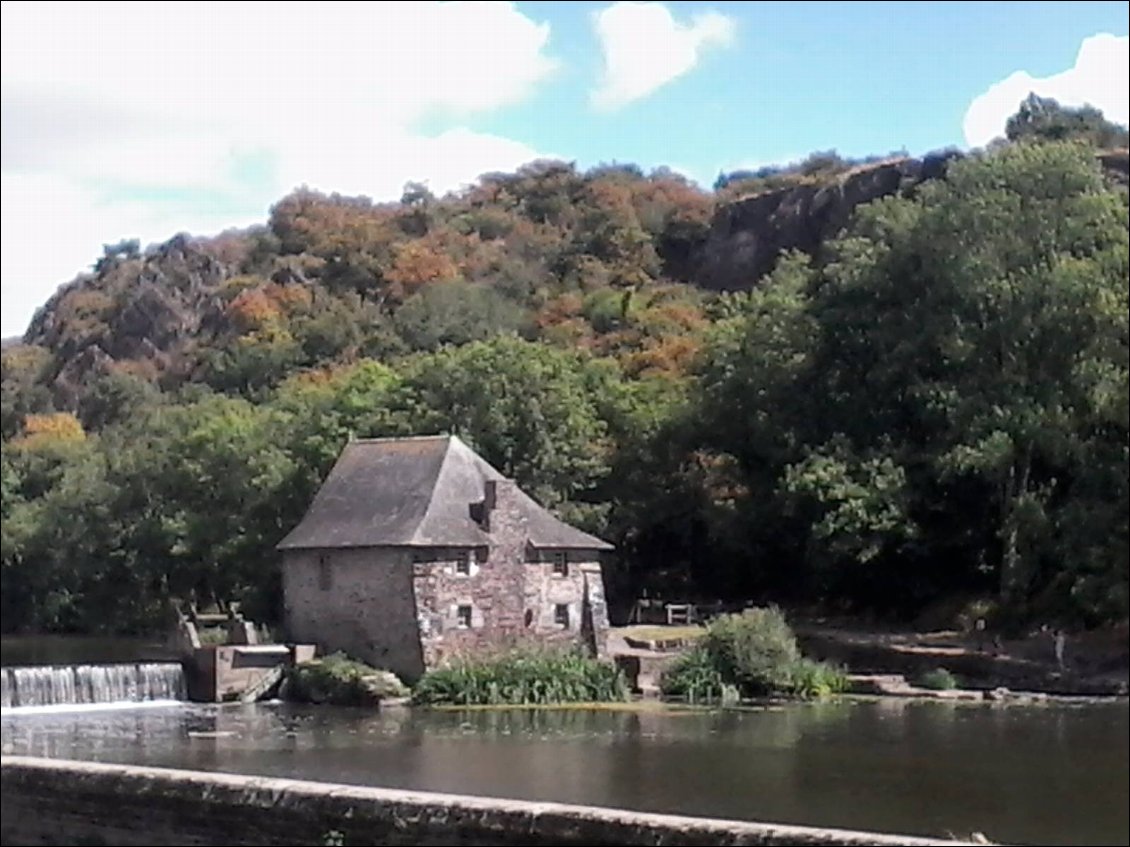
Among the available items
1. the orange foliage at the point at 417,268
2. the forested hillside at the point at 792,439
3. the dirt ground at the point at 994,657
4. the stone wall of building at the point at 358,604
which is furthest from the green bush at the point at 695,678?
the orange foliage at the point at 417,268

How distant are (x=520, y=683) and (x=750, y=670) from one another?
472 centimetres

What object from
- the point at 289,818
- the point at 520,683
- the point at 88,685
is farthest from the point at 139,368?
the point at 289,818

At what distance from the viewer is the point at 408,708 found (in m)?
35.2

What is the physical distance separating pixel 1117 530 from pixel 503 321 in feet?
151

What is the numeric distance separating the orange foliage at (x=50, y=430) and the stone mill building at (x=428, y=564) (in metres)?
45.2

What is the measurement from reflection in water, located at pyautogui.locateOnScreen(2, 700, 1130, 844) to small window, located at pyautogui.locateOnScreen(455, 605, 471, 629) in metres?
3.20

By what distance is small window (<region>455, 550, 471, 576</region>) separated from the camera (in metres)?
37.6

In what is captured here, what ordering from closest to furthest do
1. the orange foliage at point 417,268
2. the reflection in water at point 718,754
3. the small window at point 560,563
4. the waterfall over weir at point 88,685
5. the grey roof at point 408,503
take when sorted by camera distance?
the reflection in water at point 718,754, the waterfall over weir at point 88,685, the grey roof at point 408,503, the small window at point 560,563, the orange foliage at point 417,268

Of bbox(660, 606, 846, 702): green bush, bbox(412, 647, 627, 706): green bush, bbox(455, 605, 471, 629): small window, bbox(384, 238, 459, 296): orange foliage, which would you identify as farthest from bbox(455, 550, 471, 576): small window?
bbox(384, 238, 459, 296): orange foliage

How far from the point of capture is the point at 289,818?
56.5 feet

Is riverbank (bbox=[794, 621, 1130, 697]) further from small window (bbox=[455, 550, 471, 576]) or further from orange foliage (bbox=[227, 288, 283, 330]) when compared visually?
orange foliage (bbox=[227, 288, 283, 330])

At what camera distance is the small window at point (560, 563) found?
129ft

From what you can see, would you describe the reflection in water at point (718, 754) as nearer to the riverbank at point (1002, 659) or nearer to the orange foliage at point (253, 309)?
the riverbank at point (1002, 659)

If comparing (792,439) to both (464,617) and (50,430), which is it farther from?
(50,430)
